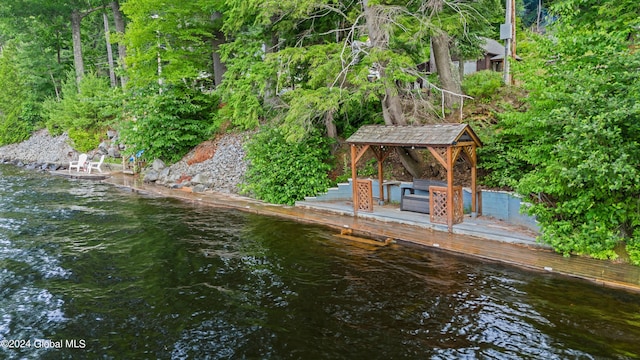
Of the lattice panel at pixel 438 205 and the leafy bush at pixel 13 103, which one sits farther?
the leafy bush at pixel 13 103

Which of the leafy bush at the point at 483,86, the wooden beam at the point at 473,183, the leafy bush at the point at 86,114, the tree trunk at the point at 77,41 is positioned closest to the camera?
the wooden beam at the point at 473,183

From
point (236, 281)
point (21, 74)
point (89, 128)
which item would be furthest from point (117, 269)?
point (21, 74)

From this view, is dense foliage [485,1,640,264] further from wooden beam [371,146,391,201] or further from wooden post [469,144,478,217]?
wooden beam [371,146,391,201]

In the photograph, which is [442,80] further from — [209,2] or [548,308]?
[209,2]

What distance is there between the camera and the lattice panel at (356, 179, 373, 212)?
11.3 m

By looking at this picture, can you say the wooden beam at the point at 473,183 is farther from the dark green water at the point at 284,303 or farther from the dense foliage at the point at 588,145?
the dark green water at the point at 284,303

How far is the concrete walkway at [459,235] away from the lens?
7285 millimetres

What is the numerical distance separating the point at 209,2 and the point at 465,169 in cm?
1214

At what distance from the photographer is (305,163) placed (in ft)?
43.1

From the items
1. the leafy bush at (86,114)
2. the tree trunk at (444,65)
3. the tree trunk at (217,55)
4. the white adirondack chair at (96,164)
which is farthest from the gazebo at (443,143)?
the leafy bush at (86,114)

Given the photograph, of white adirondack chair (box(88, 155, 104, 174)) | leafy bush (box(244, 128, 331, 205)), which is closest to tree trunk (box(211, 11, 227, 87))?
leafy bush (box(244, 128, 331, 205))

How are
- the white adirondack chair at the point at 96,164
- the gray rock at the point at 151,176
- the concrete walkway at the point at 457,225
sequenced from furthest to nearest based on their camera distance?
the white adirondack chair at the point at 96,164, the gray rock at the point at 151,176, the concrete walkway at the point at 457,225

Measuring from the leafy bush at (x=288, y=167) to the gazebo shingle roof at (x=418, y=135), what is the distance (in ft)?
8.41

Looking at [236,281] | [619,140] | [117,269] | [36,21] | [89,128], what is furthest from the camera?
[36,21]
